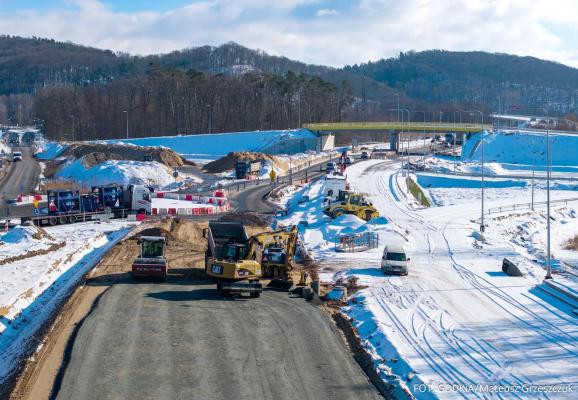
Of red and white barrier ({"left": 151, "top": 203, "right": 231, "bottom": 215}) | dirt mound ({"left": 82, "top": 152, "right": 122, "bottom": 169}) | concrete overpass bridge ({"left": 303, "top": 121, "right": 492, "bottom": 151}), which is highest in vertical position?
concrete overpass bridge ({"left": 303, "top": 121, "right": 492, "bottom": 151})

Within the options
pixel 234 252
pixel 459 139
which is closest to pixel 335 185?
pixel 234 252

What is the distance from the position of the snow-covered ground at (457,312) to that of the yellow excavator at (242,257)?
3.09 metres

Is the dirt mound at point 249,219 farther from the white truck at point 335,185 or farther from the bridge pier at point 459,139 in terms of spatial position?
the bridge pier at point 459,139

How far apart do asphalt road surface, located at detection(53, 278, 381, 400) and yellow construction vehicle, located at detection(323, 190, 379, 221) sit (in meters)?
24.1

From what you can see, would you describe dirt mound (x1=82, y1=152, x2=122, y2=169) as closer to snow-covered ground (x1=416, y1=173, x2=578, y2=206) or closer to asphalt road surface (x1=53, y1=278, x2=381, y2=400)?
snow-covered ground (x1=416, y1=173, x2=578, y2=206)

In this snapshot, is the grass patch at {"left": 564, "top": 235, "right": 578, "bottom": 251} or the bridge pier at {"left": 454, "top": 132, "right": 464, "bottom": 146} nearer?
the grass patch at {"left": 564, "top": 235, "right": 578, "bottom": 251}

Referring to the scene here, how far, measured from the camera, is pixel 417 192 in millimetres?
74625

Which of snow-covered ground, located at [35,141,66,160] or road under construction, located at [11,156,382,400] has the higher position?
snow-covered ground, located at [35,141,66,160]

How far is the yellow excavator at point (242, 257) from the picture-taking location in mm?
27766

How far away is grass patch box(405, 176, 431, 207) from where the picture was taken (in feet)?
238

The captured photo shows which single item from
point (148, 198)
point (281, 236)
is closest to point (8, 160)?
point (148, 198)

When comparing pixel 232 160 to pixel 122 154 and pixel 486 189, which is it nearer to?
pixel 122 154

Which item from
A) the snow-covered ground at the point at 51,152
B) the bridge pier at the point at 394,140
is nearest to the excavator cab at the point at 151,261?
the bridge pier at the point at 394,140

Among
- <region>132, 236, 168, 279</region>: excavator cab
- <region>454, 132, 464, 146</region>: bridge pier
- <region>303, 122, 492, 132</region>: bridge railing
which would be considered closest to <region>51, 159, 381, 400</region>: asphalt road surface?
<region>132, 236, 168, 279</region>: excavator cab
